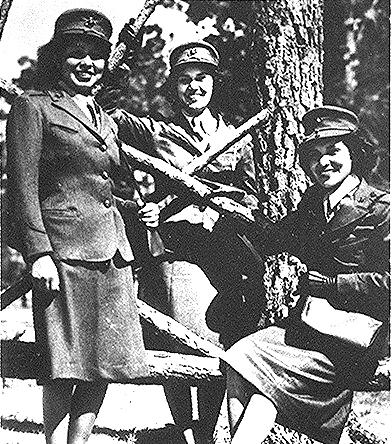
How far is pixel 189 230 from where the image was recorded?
3297 mm

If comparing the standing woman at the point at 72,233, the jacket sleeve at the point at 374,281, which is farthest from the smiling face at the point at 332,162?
the standing woman at the point at 72,233

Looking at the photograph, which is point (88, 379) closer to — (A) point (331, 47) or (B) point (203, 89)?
(B) point (203, 89)

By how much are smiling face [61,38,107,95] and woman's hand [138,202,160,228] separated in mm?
667

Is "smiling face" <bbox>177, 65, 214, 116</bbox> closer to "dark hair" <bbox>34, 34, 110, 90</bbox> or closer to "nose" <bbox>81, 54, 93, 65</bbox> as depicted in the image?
"dark hair" <bbox>34, 34, 110, 90</bbox>

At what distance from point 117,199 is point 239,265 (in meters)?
0.78

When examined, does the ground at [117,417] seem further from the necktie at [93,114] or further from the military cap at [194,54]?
the military cap at [194,54]

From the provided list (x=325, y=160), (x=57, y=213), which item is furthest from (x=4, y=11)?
(x=325, y=160)

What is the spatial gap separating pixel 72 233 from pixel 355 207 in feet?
4.14

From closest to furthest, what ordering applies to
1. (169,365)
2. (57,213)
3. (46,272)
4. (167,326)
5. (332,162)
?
(46,272), (57,213), (332,162), (169,365), (167,326)

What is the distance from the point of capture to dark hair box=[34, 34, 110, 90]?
2795mm

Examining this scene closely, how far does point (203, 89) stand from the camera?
129 inches

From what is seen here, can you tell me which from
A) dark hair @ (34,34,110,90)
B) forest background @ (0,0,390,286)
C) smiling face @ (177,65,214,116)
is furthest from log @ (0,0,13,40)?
smiling face @ (177,65,214,116)

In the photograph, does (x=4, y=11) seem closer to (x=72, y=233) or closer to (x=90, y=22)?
(x=90, y=22)

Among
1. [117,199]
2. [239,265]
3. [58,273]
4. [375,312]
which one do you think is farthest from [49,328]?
[375,312]
